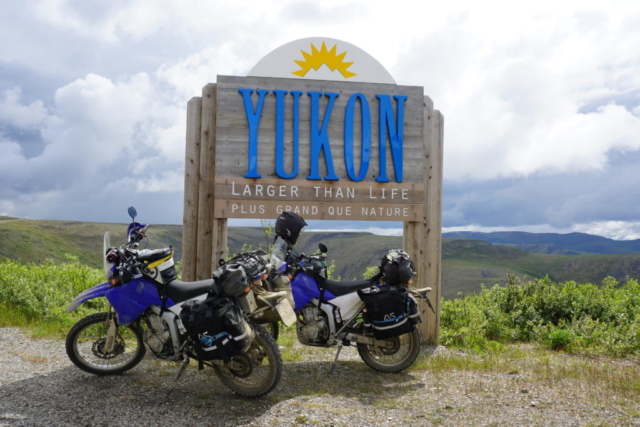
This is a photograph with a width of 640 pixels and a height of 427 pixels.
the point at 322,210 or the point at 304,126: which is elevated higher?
the point at 304,126

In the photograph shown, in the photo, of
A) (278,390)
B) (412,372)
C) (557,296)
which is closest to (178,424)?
(278,390)

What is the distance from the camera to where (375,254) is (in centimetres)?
15162

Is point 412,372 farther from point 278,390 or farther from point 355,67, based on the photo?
point 355,67

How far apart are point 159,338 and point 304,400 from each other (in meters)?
1.73

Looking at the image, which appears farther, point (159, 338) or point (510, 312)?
point (510, 312)

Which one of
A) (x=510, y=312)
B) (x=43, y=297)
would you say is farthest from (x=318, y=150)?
(x=43, y=297)

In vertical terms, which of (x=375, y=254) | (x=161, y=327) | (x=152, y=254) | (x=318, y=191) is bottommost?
(x=375, y=254)

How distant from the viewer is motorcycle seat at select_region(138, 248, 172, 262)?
5531 millimetres

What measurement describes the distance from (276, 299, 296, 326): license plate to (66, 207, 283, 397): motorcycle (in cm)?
27

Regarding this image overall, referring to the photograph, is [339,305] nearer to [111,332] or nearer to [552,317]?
[111,332]

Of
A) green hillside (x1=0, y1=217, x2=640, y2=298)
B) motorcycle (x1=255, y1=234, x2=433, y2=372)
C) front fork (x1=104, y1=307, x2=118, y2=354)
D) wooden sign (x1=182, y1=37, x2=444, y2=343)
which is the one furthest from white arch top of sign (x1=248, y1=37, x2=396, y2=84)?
green hillside (x1=0, y1=217, x2=640, y2=298)

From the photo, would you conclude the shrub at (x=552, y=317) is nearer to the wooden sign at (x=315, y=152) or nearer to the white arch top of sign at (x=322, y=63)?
the wooden sign at (x=315, y=152)

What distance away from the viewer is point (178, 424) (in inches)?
183

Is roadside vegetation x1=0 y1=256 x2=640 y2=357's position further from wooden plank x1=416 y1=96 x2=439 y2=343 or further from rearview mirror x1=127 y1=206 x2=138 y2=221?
rearview mirror x1=127 y1=206 x2=138 y2=221
